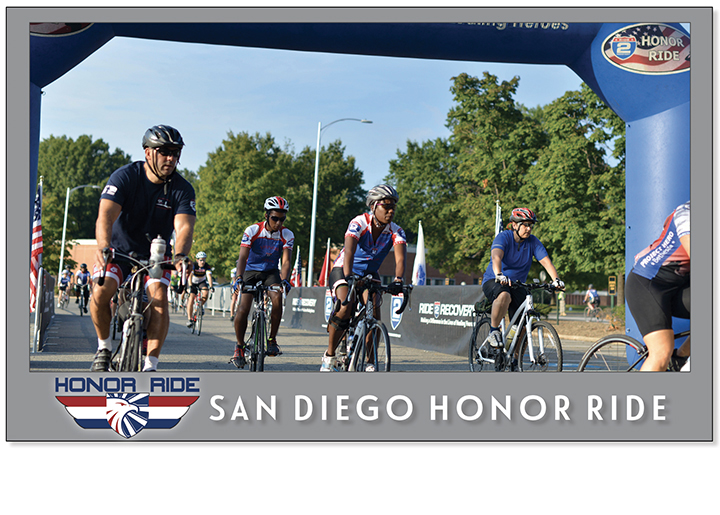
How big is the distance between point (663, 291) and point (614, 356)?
808 millimetres

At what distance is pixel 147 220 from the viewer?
5.61 m

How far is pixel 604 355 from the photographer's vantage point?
6.08 meters

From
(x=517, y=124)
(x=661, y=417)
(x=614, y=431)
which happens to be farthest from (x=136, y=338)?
(x=517, y=124)

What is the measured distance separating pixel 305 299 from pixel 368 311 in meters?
14.6

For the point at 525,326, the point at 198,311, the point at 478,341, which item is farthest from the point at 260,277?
the point at 198,311

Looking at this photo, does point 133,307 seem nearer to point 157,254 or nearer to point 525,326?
point 157,254

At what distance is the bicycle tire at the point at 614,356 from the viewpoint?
19.0 feet

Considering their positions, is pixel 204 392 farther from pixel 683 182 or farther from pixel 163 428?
pixel 683 182

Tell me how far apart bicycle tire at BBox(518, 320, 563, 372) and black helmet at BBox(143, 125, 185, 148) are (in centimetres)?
371

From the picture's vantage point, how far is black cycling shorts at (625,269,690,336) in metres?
5.41

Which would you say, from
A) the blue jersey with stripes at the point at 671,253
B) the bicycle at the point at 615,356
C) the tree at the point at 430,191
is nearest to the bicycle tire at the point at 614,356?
the bicycle at the point at 615,356

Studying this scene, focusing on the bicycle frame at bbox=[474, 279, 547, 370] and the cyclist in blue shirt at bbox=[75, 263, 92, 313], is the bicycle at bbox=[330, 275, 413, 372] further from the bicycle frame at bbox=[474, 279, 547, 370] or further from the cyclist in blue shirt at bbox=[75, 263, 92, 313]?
the cyclist in blue shirt at bbox=[75, 263, 92, 313]

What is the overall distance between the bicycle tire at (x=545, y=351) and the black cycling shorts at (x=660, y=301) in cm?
123

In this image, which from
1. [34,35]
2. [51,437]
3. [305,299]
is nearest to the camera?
[51,437]
